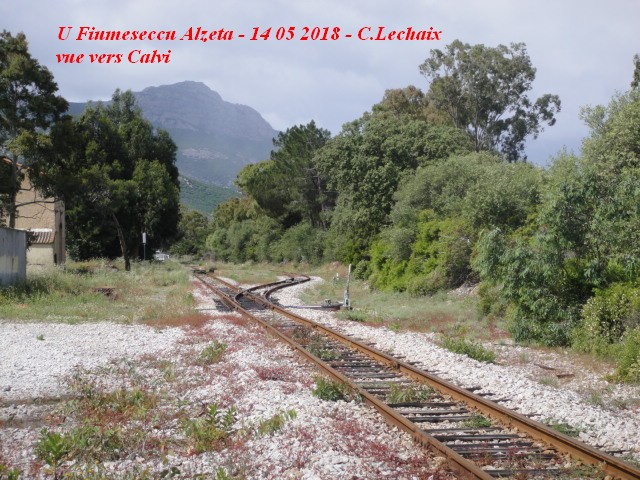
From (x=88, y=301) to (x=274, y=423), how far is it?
53.4 ft

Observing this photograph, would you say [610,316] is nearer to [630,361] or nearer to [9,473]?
[630,361]

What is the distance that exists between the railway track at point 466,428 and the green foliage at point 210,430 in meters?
1.86

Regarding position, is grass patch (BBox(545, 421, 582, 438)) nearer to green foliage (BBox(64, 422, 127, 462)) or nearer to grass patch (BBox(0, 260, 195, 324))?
green foliage (BBox(64, 422, 127, 462))

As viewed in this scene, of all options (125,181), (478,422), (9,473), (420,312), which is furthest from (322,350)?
(125,181)

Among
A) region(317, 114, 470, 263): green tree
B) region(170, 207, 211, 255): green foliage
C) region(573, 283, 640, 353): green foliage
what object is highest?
region(317, 114, 470, 263): green tree

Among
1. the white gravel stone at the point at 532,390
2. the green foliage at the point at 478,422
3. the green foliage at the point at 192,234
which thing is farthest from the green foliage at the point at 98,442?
the green foliage at the point at 192,234

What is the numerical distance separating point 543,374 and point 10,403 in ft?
26.9

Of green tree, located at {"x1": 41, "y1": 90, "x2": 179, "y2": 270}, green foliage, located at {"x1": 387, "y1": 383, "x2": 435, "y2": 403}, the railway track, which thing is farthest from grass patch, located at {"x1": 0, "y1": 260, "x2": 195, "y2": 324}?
green tree, located at {"x1": 41, "y1": 90, "x2": 179, "y2": 270}

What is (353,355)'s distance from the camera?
12094 mm

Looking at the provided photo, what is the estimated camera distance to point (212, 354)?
1122 centimetres

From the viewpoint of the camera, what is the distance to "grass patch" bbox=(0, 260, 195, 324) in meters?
17.6

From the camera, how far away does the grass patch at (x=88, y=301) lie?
17609 mm

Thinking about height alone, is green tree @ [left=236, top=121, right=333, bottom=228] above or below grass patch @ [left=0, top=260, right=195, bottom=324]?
above

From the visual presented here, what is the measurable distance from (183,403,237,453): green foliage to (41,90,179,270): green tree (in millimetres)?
33391
